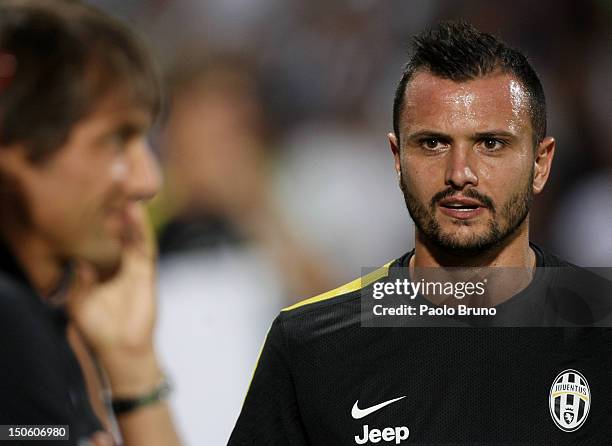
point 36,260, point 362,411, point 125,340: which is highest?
point 36,260

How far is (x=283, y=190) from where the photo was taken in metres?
1.84

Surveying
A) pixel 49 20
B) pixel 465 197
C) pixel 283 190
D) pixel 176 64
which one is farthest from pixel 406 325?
pixel 49 20

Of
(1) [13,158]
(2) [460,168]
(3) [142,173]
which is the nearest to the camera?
(2) [460,168]

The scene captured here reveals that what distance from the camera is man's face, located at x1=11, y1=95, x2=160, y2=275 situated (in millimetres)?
1562

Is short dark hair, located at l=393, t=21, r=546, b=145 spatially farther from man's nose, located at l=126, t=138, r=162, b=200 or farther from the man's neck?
the man's neck

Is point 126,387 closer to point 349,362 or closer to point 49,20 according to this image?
point 349,362

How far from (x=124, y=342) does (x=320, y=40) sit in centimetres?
79

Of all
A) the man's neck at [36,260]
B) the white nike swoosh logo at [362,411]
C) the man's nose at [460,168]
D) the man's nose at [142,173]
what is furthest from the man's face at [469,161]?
the man's neck at [36,260]

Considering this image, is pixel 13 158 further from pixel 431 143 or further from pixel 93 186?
pixel 431 143

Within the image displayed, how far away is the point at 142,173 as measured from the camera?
1697 millimetres

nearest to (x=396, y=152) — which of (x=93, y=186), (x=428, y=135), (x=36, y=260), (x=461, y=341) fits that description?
(x=428, y=135)

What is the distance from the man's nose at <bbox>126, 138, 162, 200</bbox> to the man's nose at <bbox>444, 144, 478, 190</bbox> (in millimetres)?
636

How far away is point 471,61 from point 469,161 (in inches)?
7.2

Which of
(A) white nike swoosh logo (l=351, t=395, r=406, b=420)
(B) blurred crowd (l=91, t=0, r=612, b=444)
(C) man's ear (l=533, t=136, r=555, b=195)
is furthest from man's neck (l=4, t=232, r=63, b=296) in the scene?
(C) man's ear (l=533, t=136, r=555, b=195)
